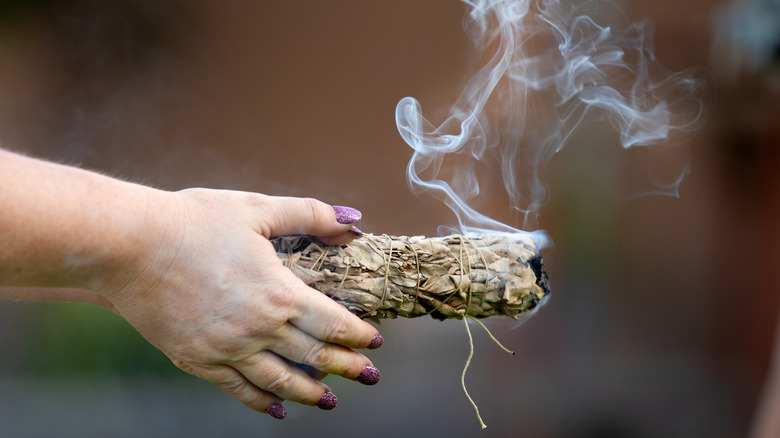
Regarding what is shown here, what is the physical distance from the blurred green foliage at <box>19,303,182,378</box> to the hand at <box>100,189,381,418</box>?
225 centimetres

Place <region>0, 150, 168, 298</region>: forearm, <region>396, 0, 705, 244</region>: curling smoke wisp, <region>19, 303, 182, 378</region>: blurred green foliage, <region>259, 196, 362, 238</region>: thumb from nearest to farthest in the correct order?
<region>0, 150, 168, 298</region>: forearm < <region>259, 196, 362, 238</region>: thumb < <region>396, 0, 705, 244</region>: curling smoke wisp < <region>19, 303, 182, 378</region>: blurred green foliage

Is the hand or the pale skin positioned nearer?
the pale skin

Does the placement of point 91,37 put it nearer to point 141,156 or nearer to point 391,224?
point 141,156

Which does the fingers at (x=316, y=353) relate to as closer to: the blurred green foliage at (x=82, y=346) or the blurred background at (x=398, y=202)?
the blurred background at (x=398, y=202)

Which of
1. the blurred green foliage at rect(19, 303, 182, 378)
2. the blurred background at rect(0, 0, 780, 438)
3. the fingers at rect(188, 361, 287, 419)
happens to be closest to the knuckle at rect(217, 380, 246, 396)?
the fingers at rect(188, 361, 287, 419)

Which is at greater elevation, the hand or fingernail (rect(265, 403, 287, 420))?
the hand

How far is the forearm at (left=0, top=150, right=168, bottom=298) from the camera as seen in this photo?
747 mm

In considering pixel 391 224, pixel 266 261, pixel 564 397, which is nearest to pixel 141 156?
pixel 391 224

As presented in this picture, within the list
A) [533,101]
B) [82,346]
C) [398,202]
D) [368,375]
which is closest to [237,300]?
[368,375]

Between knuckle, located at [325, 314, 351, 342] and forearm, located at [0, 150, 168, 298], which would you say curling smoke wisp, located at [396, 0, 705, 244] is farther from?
forearm, located at [0, 150, 168, 298]

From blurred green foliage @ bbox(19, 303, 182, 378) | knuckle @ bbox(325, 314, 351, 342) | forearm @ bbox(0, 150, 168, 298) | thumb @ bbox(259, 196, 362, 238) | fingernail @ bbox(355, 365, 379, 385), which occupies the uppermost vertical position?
thumb @ bbox(259, 196, 362, 238)

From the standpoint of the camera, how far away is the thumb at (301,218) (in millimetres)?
979

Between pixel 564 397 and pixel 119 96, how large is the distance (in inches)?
108

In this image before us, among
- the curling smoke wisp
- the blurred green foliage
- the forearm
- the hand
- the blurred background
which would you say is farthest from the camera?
the blurred green foliage
